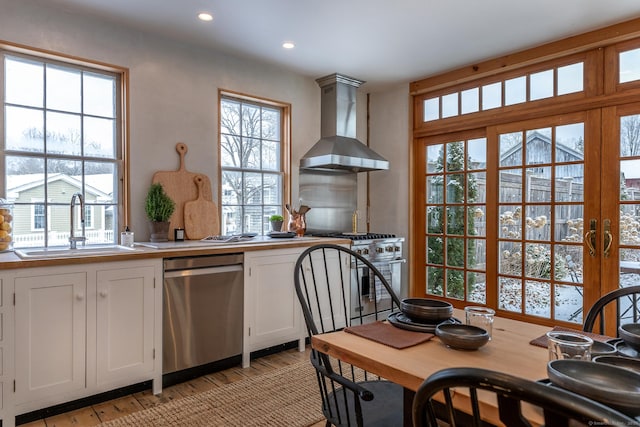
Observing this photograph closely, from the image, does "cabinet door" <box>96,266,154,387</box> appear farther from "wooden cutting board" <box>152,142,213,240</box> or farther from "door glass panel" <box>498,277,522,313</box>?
"door glass panel" <box>498,277,522,313</box>

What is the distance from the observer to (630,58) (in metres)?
3.10

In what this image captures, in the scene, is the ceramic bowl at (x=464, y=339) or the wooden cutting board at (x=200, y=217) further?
the wooden cutting board at (x=200, y=217)

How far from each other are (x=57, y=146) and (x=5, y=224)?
2.24 feet

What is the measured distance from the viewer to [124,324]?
7.95 ft

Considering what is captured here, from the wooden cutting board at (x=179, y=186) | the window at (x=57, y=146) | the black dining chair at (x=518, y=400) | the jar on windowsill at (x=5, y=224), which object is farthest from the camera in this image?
the wooden cutting board at (x=179, y=186)

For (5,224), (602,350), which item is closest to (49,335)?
(5,224)

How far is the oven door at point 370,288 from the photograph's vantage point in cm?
382

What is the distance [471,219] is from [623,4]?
82.3 inches

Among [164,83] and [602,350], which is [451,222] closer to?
[164,83]

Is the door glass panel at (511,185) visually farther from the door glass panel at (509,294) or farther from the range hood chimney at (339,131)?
the range hood chimney at (339,131)

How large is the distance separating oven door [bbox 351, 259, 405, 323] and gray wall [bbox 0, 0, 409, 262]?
790mm

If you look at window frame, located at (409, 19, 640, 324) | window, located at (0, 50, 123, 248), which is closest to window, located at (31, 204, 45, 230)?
window, located at (0, 50, 123, 248)

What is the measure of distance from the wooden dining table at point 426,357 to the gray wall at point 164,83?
98.7 inches

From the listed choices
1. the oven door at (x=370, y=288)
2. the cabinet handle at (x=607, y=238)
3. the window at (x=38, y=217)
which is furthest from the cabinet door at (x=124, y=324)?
the cabinet handle at (x=607, y=238)
